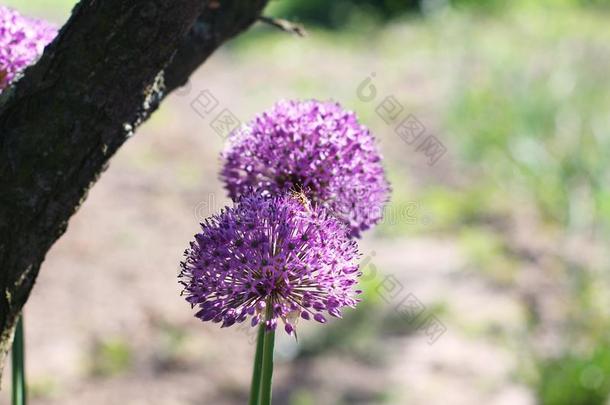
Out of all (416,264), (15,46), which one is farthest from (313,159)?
(416,264)

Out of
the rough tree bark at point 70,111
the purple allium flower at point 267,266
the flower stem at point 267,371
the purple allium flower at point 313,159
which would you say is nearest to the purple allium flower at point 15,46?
the rough tree bark at point 70,111

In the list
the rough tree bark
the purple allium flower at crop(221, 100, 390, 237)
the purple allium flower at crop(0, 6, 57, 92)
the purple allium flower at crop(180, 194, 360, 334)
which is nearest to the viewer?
the purple allium flower at crop(180, 194, 360, 334)

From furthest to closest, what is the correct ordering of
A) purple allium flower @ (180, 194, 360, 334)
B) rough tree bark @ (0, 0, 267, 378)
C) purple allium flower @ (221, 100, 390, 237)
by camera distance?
purple allium flower @ (221, 100, 390, 237) < rough tree bark @ (0, 0, 267, 378) < purple allium flower @ (180, 194, 360, 334)

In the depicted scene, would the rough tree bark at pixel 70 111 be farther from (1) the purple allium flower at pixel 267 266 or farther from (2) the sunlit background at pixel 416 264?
(2) the sunlit background at pixel 416 264

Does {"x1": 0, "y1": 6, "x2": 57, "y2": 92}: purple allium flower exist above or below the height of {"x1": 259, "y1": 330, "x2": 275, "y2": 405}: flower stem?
above

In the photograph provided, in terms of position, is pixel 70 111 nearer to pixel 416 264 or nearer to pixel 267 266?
pixel 267 266

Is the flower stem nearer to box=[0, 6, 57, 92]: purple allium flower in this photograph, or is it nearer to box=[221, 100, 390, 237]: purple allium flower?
box=[221, 100, 390, 237]: purple allium flower

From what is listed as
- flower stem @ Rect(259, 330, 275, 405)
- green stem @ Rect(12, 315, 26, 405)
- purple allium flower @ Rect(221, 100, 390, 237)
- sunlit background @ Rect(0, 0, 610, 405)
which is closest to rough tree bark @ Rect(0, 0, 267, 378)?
green stem @ Rect(12, 315, 26, 405)
